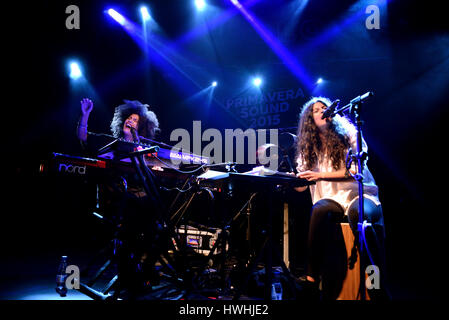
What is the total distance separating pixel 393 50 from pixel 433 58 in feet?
2.15

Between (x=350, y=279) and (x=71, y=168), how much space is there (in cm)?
294

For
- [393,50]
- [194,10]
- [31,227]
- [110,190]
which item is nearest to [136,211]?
[110,190]

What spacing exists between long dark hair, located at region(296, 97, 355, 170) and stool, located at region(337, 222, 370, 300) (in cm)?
62

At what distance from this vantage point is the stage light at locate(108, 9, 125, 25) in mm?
5116

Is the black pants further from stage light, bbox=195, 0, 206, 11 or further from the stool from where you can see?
stage light, bbox=195, 0, 206, 11

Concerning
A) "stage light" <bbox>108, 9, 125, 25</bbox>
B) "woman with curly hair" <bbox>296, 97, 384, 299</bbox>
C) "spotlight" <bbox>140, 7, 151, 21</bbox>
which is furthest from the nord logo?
"spotlight" <bbox>140, 7, 151, 21</bbox>

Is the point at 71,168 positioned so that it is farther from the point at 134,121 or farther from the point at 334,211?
the point at 334,211

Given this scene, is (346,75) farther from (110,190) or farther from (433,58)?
(110,190)

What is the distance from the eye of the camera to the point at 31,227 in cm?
500

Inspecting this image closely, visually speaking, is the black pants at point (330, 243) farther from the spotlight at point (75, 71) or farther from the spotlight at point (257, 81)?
the spotlight at point (75, 71)

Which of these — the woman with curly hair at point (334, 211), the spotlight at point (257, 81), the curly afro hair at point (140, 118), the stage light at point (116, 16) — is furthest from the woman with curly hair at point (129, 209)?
the spotlight at point (257, 81)

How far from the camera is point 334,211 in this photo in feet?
7.34

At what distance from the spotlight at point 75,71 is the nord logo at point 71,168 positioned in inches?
150

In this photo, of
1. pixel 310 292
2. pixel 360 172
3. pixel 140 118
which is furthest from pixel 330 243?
pixel 140 118
